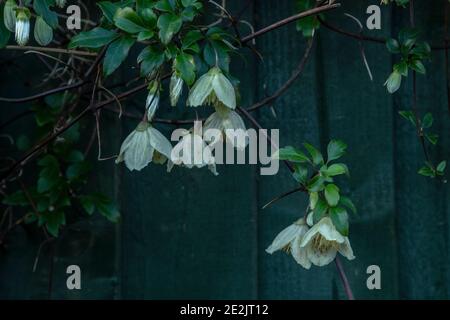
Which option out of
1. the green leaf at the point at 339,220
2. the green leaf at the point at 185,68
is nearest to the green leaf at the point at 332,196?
the green leaf at the point at 339,220

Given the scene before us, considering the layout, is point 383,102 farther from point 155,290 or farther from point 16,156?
point 16,156

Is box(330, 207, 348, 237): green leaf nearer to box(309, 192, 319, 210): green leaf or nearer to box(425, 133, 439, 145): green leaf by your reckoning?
box(309, 192, 319, 210): green leaf

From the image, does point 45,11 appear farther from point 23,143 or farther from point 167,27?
point 23,143

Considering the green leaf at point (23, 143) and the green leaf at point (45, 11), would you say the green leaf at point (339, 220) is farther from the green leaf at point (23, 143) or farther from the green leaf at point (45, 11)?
the green leaf at point (23, 143)

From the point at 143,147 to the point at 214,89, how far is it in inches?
6.2

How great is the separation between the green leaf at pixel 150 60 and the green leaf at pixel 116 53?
31mm

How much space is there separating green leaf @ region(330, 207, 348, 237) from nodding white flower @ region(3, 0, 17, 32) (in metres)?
0.61

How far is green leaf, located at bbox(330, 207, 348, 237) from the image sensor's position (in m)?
1.33

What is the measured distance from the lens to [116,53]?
4.57ft

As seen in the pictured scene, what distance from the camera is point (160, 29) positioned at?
134 centimetres

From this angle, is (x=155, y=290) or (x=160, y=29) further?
(x=155, y=290)

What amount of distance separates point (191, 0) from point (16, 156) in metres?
0.65

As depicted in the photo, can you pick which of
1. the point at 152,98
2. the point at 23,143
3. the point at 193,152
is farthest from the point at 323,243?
the point at 23,143
